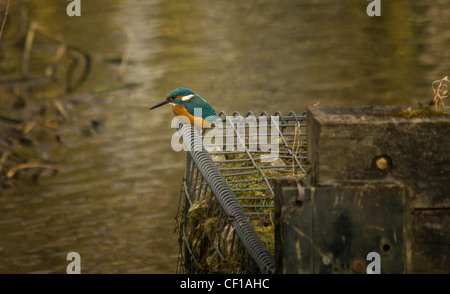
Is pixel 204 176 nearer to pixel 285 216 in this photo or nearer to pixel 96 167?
pixel 285 216

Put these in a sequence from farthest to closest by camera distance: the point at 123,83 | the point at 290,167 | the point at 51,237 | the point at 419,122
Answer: the point at 123,83 < the point at 51,237 < the point at 290,167 < the point at 419,122

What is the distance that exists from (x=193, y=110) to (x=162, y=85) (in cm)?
972

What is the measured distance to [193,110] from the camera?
581 cm

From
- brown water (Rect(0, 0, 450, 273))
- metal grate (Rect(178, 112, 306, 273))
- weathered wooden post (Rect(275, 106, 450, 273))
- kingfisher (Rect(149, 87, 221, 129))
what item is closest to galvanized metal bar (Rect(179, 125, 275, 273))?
metal grate (Rect(178, 112, 306, 273))

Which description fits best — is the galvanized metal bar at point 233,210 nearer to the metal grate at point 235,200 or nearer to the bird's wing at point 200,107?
the metal grate at point 235,200

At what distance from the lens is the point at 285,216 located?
2.98 m

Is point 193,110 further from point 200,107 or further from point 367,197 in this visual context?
point 367,197

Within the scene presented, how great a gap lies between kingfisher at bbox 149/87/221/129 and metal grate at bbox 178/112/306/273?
7 centimetres

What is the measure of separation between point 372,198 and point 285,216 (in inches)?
14.5

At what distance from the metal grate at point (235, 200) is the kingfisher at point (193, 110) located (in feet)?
0.24

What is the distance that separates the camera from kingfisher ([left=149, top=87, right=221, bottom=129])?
579cm

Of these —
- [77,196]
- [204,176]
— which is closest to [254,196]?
[204,176]

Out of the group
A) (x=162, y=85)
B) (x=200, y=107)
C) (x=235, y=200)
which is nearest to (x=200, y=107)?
(x=200, y=107)

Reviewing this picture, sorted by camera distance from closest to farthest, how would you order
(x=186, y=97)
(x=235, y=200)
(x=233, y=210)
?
(x=233, y=210) < (x=235, y=200) < (x=186, y=97)
